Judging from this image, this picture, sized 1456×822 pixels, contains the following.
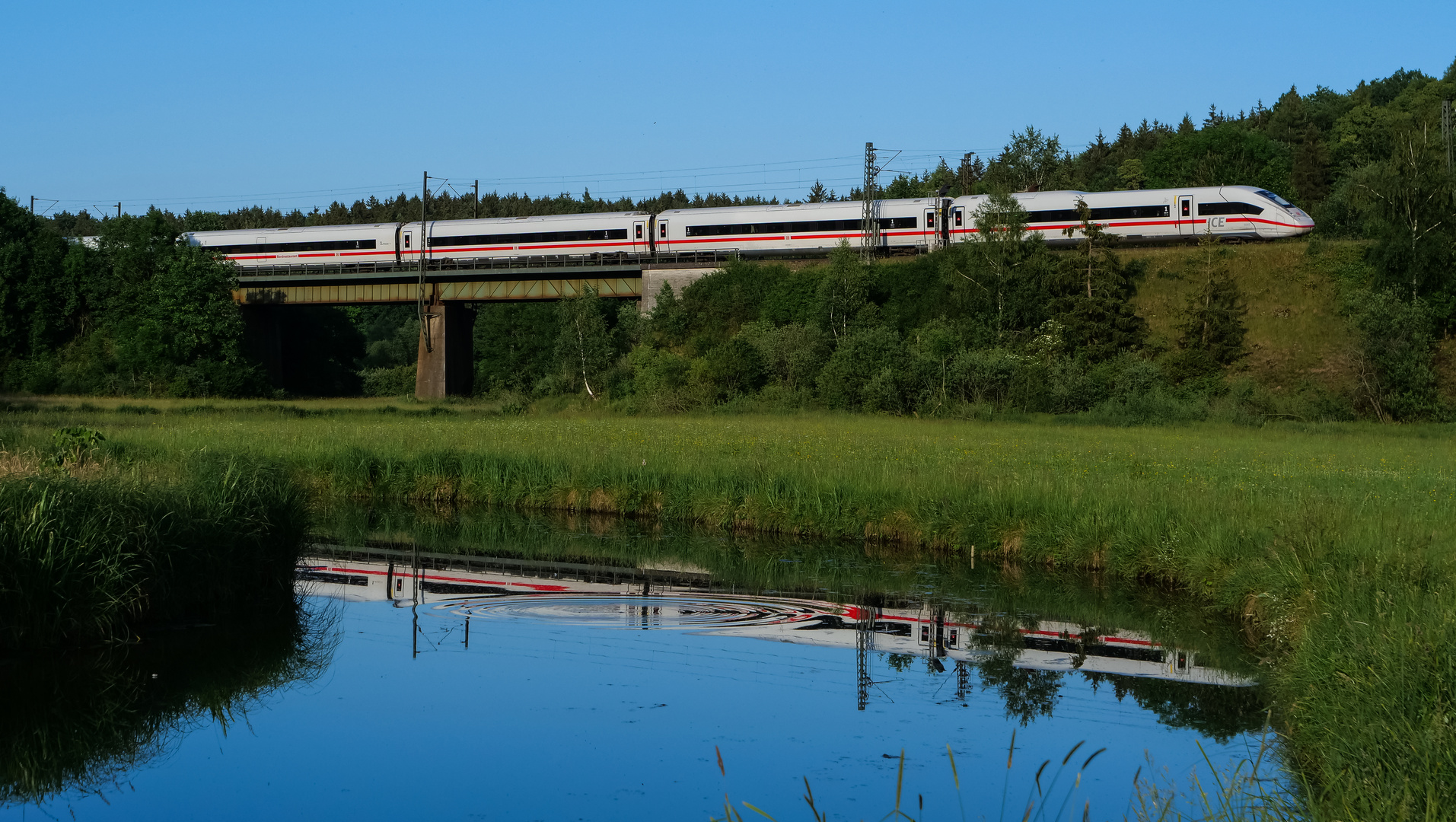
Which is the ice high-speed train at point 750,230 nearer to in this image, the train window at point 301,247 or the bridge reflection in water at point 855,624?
the train window at point 301,247

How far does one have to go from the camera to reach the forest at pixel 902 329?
4903 cm

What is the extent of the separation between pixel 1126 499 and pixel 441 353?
56444 mm

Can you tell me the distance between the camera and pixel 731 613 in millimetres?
16219

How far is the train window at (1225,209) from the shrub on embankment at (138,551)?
53215 millimetres

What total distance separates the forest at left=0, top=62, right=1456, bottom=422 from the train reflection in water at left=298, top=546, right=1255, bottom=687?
30937mm

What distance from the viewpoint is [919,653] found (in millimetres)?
14398

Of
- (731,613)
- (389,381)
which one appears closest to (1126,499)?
(731,613)

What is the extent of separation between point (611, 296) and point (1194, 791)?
62396 mm

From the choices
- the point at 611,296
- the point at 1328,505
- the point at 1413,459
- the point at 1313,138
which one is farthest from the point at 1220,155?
the point at 1328,505

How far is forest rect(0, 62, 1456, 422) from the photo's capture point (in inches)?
1930

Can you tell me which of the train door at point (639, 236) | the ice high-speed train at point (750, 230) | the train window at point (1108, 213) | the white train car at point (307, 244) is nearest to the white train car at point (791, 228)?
the ice high-speed train at point (750, 230)

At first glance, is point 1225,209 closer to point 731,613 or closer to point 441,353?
point 441,353

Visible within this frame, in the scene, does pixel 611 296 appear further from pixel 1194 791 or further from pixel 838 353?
pixel 1194 791

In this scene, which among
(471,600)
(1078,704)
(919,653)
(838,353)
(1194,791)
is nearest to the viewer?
(1194,791)
